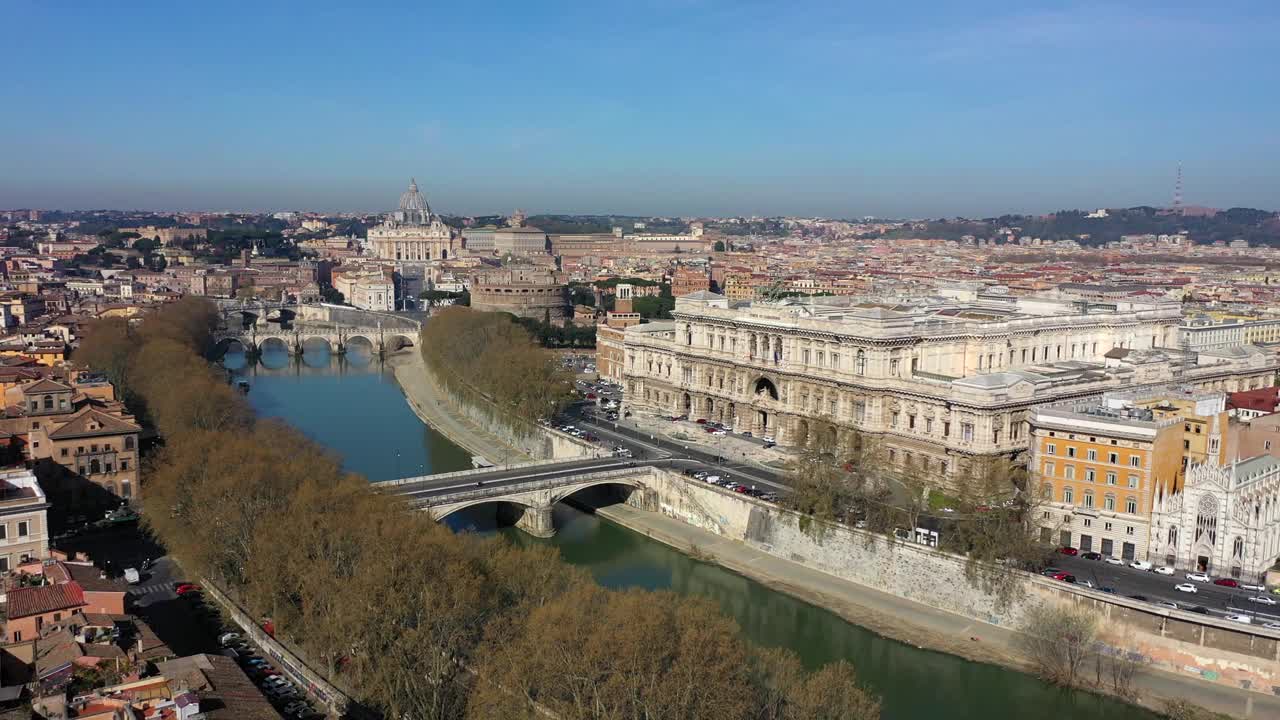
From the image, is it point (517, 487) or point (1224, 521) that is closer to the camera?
point (1224, 521)

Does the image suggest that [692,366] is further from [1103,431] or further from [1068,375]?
[1103,431]

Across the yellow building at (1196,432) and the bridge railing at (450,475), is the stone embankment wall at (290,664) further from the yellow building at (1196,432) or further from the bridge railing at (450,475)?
the yellow building at (1196,432)

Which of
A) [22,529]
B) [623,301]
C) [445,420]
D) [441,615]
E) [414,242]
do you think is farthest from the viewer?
[414,242]

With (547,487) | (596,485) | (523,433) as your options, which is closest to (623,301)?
(523,433)

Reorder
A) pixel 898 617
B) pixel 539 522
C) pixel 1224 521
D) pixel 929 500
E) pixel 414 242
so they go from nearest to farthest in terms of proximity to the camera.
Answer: pixel 1224 521 → pixel 898 617 → pixel 929 500 → pixel 539 522 → pixel 414 242

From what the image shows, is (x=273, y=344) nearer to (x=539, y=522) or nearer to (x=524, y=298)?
(x=524, y=298)

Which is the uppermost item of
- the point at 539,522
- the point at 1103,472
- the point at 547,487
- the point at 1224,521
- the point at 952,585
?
the point at 1103,472

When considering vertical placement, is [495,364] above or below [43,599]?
above
